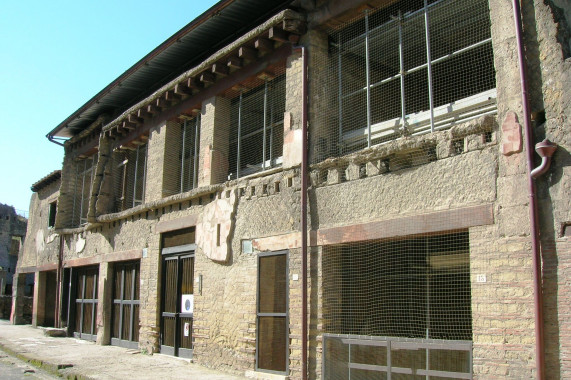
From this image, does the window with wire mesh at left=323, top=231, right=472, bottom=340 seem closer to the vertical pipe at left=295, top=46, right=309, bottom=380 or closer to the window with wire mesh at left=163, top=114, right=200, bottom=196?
the vertical pipe at left=295, top=46, right=309, bottom=380

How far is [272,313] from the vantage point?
30.4 ft

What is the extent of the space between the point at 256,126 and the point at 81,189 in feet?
31.3

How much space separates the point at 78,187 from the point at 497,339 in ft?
53.9

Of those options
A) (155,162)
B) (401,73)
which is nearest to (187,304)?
(155,162)

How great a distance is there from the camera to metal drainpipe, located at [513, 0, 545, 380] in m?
5.66

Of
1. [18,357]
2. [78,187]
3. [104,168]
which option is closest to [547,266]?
[18,357]

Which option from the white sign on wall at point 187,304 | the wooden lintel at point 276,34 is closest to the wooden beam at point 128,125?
the white sign on wall at point 187,304

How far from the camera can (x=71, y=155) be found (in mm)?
19328

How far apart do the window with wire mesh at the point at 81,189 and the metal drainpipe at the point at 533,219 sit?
1508 centimetres

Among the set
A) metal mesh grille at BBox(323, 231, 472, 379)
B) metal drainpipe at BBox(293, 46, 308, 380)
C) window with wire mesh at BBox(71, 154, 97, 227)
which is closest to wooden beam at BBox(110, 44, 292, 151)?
metal drainpipe at BBox(293, 46, 308, 380)

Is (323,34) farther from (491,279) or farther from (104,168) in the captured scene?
(104,168)

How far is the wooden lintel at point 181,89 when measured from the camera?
1255 centimetres

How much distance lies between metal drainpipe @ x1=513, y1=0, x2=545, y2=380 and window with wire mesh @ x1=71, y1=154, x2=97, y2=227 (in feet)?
49.5

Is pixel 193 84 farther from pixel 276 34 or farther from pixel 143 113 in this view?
pixel 276 34
